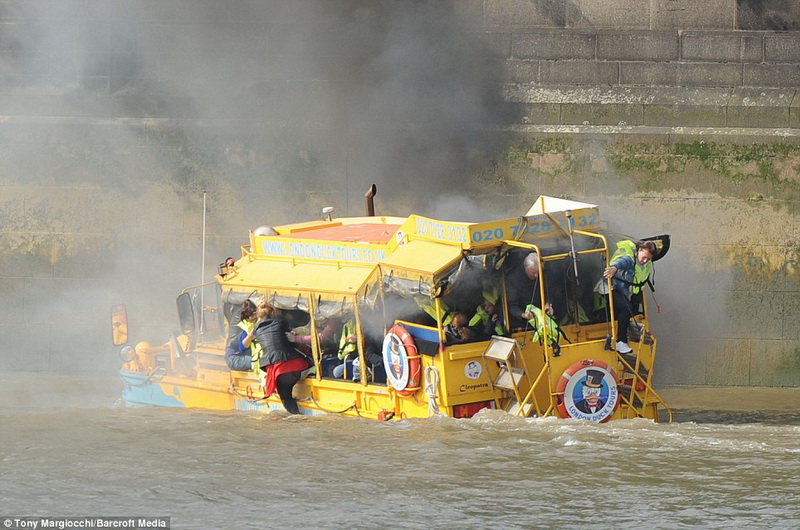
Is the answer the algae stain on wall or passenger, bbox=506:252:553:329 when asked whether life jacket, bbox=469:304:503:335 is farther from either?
the algae stain on wall

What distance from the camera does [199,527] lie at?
31.5 ft

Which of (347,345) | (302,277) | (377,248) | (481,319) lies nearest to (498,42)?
(377,248)

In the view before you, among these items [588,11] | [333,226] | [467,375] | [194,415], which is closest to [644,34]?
[588,11]

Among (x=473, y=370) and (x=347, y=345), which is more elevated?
(x=347, y=345)

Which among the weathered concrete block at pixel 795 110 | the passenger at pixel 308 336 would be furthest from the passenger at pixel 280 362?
the weathered concrete block at pixel 795 110

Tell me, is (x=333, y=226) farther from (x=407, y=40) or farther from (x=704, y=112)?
(x=704, y=112)

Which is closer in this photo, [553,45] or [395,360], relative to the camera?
[395,360]

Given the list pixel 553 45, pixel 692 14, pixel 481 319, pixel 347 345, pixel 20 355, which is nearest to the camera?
pixel 481 319

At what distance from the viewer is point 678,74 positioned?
14.8 metres

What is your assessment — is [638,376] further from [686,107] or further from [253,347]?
[686,107]

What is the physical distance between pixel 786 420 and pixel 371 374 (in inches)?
172

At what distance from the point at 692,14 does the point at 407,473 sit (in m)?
6.88
